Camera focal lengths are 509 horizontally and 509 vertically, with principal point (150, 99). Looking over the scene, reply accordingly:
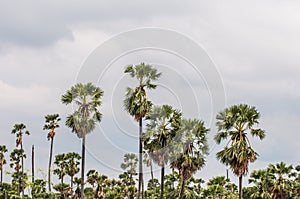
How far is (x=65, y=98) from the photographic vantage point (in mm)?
58875

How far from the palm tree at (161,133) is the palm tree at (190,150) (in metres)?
0.93

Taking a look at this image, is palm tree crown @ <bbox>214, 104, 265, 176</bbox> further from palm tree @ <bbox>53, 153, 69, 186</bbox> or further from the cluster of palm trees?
palm tree @ <bbox>53, 153, 69, 186</bbox>

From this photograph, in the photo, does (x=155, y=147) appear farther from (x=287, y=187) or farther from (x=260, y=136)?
(x=287, y=187)

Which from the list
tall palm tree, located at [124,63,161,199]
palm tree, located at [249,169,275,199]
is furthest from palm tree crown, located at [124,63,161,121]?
palm tree, located at [249,169,275,199]

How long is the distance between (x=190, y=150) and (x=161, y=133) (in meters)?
3.39

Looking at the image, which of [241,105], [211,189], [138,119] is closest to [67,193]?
[211,189]

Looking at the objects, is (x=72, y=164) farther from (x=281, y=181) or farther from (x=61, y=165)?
(x=281, y=181)

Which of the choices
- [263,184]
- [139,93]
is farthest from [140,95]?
[263,184]

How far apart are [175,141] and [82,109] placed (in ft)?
45.3

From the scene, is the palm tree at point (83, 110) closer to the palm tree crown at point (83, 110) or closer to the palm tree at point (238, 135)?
the palm tree crown at point (83, 110)

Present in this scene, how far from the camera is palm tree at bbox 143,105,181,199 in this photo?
49.5 metres

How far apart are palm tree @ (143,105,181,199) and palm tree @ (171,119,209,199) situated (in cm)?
93

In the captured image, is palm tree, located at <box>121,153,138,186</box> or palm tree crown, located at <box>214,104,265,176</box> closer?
palm tree crown, located at <box>214,104,265,176</box>

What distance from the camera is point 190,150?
50.1m
